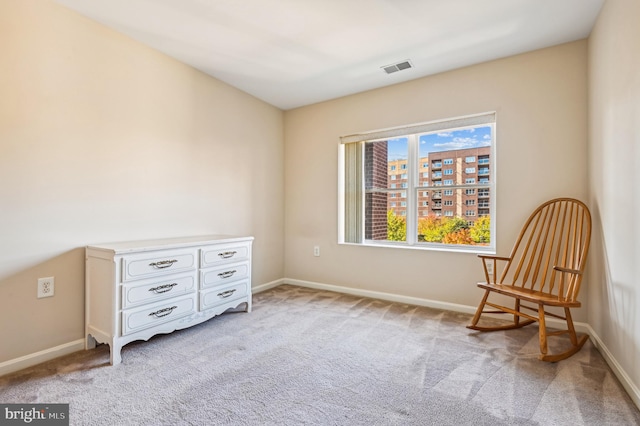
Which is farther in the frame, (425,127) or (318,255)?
(318,255)

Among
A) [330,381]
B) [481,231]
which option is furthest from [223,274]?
[481,231]

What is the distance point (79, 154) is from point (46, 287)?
0.94 metres

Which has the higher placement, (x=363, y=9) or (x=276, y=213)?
(x=363, y=9)

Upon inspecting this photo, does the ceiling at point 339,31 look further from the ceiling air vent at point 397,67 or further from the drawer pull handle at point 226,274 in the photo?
the drawer pull handle at point 226,274

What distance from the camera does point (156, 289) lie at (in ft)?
7.16

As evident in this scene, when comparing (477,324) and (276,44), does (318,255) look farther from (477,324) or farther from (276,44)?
(276,44)

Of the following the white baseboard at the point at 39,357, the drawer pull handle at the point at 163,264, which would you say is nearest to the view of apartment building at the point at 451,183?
the drawer pull handle at the point at 163,264

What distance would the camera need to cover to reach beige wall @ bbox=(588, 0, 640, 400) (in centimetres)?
163

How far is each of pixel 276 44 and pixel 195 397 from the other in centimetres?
265

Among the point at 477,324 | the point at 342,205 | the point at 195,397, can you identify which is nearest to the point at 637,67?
the point at 477,324

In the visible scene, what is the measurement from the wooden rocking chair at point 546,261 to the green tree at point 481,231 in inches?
9.9

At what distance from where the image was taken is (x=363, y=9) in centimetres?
214

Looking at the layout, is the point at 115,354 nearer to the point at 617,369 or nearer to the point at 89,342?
the point at 89,342

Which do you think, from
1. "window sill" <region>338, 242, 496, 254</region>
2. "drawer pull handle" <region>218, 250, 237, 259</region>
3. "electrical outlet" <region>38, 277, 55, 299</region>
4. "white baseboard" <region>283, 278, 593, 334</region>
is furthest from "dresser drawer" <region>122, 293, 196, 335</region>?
"window sill" <region>338, 242, 496, 254</region>
